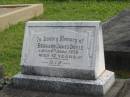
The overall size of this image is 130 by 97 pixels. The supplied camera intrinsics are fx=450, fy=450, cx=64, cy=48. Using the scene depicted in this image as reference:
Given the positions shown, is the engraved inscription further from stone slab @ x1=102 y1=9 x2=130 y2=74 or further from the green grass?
the green grass

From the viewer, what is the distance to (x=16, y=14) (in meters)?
10.1

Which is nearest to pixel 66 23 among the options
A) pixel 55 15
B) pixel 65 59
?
pixel 65 59

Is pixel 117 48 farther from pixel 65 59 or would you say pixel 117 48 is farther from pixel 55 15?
pixel 55 15

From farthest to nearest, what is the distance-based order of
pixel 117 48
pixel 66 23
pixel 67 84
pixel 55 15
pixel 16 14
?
pixel 55 15 → pixel 16 14 → pixel 117 48 → pixel 66 23 → pixel 67 84

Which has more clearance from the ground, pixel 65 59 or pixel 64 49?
pixel 64 49

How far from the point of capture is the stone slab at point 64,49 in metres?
4.62

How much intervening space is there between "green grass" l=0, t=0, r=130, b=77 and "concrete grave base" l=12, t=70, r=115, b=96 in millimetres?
1314

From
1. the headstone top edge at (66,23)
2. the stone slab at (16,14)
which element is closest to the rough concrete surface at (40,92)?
the headstone top edge at (66,23)

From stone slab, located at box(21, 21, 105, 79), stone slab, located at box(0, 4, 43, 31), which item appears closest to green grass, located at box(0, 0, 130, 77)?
stone slab, located at box(0, 4, 43, 31)

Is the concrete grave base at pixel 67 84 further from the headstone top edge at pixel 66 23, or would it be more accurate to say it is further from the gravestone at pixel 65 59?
the headstone top edge at pixel 66 23

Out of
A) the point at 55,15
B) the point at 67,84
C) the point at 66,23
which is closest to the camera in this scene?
the point at 67,84

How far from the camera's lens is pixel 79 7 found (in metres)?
12.5

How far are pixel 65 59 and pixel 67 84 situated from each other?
266mm

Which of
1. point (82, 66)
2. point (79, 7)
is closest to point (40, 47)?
point (82, 66)
